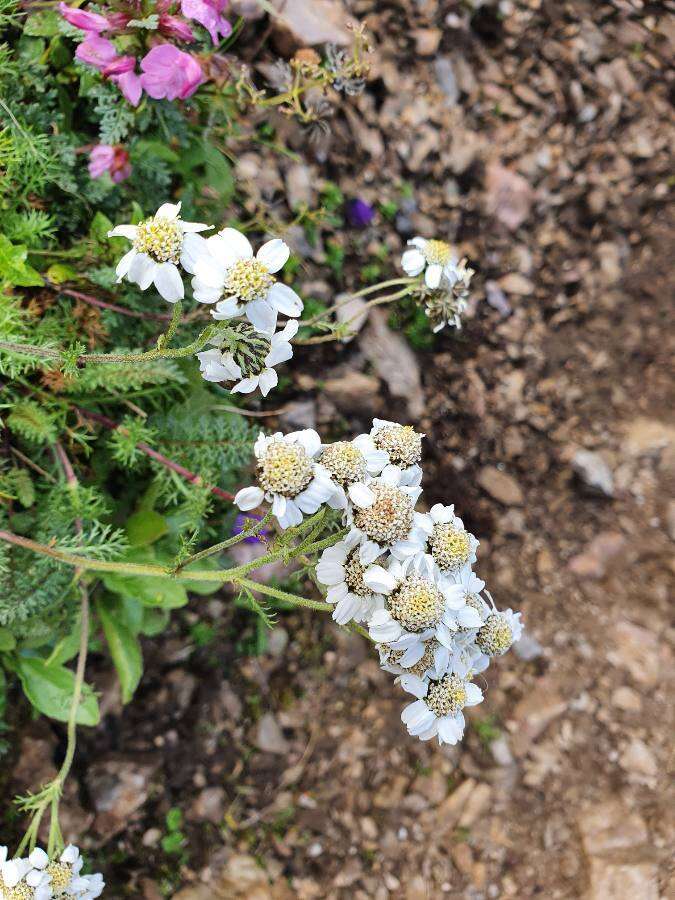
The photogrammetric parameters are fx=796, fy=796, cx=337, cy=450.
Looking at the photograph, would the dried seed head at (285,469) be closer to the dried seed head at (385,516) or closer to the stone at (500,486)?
the dried seed head at (385,516)

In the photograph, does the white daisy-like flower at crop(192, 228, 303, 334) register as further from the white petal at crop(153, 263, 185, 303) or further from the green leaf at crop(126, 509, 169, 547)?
the green leaf at crop(126, 509, 169, 547)

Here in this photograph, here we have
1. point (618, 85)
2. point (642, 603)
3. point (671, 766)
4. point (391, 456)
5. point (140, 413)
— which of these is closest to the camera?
point (391, 456)

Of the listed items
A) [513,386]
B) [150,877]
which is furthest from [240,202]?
[150,877]

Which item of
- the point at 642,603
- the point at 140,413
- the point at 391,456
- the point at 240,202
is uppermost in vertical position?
the point at 391,456

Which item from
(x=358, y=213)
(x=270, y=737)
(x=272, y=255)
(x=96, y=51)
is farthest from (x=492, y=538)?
(x=96, y=51)

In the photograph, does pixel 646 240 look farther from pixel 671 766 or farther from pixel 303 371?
pixel 671 766

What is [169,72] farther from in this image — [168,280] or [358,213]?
[358,213]

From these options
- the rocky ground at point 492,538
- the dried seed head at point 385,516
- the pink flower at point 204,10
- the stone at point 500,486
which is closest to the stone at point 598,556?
the rocky ground at point 492,538
